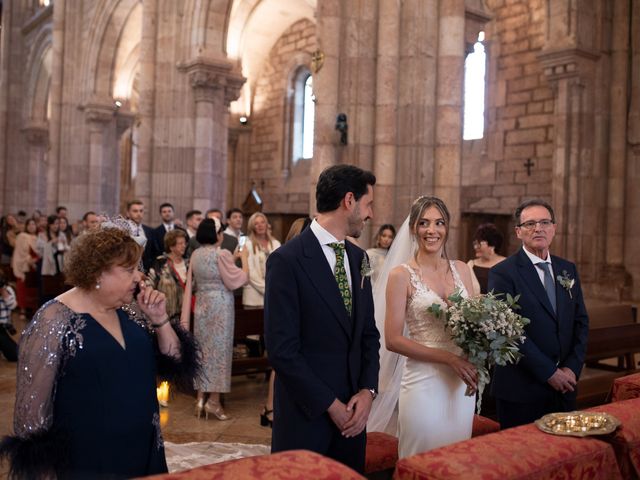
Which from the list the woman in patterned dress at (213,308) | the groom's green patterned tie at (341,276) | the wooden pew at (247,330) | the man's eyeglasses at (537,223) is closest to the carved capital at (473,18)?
the wooden pew at (247,330)

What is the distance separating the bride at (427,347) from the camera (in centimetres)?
315

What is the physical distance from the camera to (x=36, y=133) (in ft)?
84.9

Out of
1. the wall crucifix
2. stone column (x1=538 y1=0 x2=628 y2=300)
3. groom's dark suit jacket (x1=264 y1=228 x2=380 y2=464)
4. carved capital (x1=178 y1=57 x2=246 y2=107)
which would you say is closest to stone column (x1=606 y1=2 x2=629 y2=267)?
stone column (x1=538 y1=0 x2=628 y2=300)

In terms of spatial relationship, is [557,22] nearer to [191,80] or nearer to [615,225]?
[615,225]

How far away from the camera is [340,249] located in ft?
9.33

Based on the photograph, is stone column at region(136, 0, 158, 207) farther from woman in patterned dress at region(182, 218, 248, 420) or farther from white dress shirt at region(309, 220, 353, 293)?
white dress shirt at region(309, 220, 353, 293)

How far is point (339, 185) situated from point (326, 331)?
1.93 feet

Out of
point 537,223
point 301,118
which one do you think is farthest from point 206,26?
point 537,223

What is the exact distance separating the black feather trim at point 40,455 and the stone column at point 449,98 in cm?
672

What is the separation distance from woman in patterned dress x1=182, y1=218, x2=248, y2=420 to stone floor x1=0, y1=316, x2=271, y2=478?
16cm

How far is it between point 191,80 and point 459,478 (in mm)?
12821

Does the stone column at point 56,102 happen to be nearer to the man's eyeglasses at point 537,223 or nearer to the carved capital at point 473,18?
the carved capital at point 473,18

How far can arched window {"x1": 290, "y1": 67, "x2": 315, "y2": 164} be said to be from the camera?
20766 millimetres

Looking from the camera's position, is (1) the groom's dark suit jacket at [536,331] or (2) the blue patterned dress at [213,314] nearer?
(1) the groom's dark suit jacket at [536,331]
